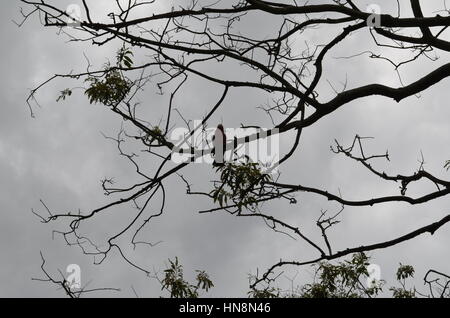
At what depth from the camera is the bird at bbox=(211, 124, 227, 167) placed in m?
5.53

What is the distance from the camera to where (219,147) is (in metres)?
5.53

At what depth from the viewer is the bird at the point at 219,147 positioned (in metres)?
5.53

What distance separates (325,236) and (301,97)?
1.38 meters

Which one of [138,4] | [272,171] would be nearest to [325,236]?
[272,171]
